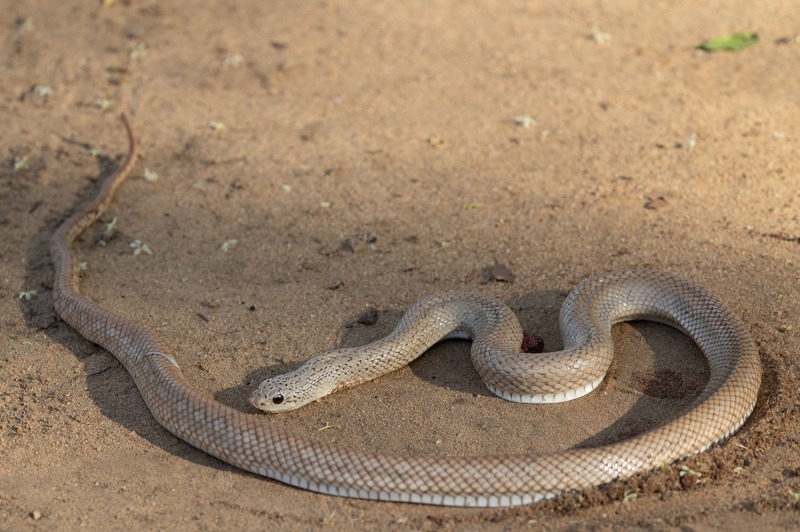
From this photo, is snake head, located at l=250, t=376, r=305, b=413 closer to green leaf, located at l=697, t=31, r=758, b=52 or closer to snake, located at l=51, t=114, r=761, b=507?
snake, located at l=51, t=114, r=761, b=507

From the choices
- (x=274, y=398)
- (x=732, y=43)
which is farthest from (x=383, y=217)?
(x=732, y=43)

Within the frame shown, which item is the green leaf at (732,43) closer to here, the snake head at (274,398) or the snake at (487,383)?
the snake at (487,383)

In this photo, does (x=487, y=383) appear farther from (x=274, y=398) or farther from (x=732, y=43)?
(x=732, y=43)

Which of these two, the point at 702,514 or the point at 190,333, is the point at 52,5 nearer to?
the point at 190,333

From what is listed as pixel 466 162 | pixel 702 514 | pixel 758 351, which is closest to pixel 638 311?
pixel 758 351

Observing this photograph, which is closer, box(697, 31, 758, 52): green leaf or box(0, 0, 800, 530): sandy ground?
box(0, 0, 800, 530): sandy ground

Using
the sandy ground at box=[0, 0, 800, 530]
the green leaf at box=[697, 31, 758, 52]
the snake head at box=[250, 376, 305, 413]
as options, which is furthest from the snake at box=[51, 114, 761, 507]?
the green leaf at box=[697, 31, 758, 52]
